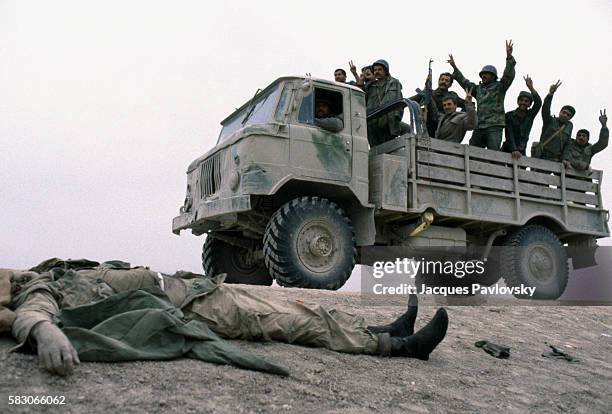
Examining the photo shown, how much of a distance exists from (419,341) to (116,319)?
1.79 m

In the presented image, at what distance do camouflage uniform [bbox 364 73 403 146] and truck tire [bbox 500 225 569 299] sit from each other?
2180 mm

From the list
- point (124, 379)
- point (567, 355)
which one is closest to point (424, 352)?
point (567, 355)

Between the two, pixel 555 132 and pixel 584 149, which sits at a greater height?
pixel 555 132

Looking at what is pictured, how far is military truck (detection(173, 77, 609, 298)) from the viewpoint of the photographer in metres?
6.39

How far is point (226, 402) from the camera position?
99.2 inches

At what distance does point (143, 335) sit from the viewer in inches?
116

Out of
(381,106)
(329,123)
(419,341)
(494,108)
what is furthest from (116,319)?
(494,108)

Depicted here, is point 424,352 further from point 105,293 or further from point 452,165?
point 452,165

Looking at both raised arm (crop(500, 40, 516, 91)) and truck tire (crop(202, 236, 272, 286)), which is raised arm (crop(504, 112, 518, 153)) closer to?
raised arm (crop(500, 40, 516, 91))

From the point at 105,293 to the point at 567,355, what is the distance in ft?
10.7

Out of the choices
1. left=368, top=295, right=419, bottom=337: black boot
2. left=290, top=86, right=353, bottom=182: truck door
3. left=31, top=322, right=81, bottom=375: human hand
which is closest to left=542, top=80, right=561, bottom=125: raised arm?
left=290, top=86, right=353, bottom=182: truck door

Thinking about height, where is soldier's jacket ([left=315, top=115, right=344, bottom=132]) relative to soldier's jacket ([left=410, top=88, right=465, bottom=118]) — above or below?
below

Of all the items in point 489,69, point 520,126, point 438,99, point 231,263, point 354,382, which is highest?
point 489,69

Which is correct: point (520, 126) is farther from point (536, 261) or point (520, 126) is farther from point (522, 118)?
point (536, 261)
